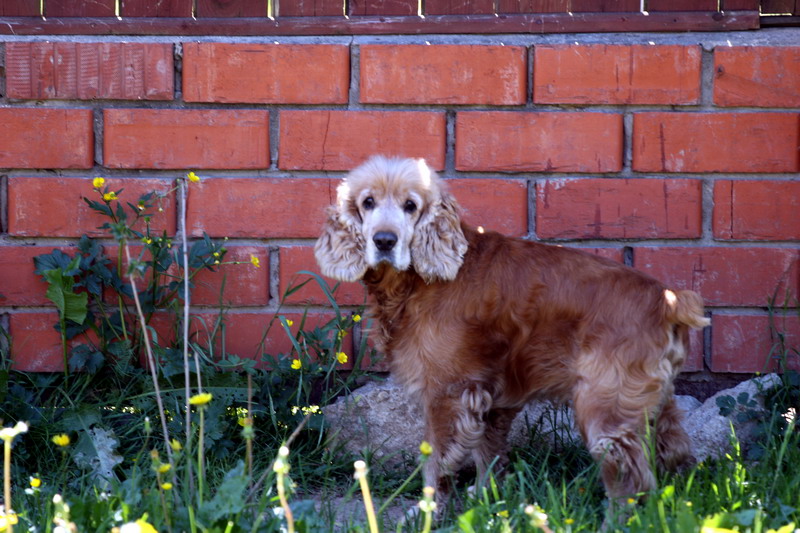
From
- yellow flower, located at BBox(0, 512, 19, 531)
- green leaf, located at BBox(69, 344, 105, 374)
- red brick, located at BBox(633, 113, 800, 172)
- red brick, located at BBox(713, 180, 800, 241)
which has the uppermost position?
red brick, located at BBox(633, 113, 800, 172)

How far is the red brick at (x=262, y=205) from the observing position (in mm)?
3096

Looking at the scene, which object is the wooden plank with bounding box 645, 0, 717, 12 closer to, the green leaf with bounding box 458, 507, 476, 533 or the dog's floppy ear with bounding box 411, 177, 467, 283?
the dog's floppy ear with bounding box 411, 177, 467, 283

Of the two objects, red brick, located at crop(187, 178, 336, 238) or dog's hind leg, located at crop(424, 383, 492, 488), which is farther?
red brick, located at crop(187, 178, 336, 238)

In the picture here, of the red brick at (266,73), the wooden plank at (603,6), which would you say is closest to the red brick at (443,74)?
the red brick at (266,73)

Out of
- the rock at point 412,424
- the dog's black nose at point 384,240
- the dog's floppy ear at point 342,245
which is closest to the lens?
the dog's black nose at point 384,240

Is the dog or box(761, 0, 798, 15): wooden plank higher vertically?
box(761, 0, 798, 15): wooden plank

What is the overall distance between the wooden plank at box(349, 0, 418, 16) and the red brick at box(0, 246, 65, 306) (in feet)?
4.46

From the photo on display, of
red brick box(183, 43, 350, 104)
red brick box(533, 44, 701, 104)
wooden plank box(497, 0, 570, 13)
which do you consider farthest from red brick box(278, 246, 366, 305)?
wooden plank box(497, 0, 570, 13)

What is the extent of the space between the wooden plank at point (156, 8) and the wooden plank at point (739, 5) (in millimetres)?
1919

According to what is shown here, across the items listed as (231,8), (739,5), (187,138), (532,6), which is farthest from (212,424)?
(739,5)

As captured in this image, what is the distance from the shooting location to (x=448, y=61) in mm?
3037

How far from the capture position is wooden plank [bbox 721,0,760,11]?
302 centimetres

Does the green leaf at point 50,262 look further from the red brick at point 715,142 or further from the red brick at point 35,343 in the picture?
the red brick at point 715,142

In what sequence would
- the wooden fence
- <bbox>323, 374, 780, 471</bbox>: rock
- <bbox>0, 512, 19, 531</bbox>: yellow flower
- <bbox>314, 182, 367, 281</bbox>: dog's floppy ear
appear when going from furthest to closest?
1. the wooden fence
2. <bbox>323, 374, 780, 471</bbox>: rock
3. <bbox>314, 182, 367, 281</bbox>: dog's floppy ear
4. <bbox>0, 512, 19, 531</bbox>: yellow flower
